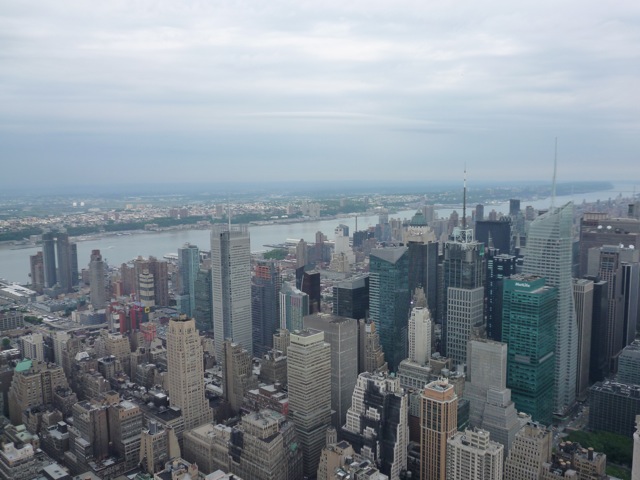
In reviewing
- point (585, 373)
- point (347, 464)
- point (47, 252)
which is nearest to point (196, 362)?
point (347, 464)

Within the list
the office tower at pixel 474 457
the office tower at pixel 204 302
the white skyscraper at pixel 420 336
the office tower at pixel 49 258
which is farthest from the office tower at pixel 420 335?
the office tower at pixel 49 258

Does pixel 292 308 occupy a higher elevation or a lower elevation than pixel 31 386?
higher

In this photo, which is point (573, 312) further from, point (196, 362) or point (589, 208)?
point (589, 208)

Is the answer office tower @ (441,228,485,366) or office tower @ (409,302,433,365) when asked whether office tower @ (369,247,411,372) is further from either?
office tower @ (409,302,433,365)

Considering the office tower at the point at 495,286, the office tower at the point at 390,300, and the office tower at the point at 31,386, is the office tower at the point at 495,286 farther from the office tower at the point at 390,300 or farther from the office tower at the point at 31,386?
the office tower at the point at 31,386

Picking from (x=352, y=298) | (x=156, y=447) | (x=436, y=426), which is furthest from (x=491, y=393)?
(x=156, y=447)

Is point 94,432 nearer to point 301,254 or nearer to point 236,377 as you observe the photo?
point 236,377
